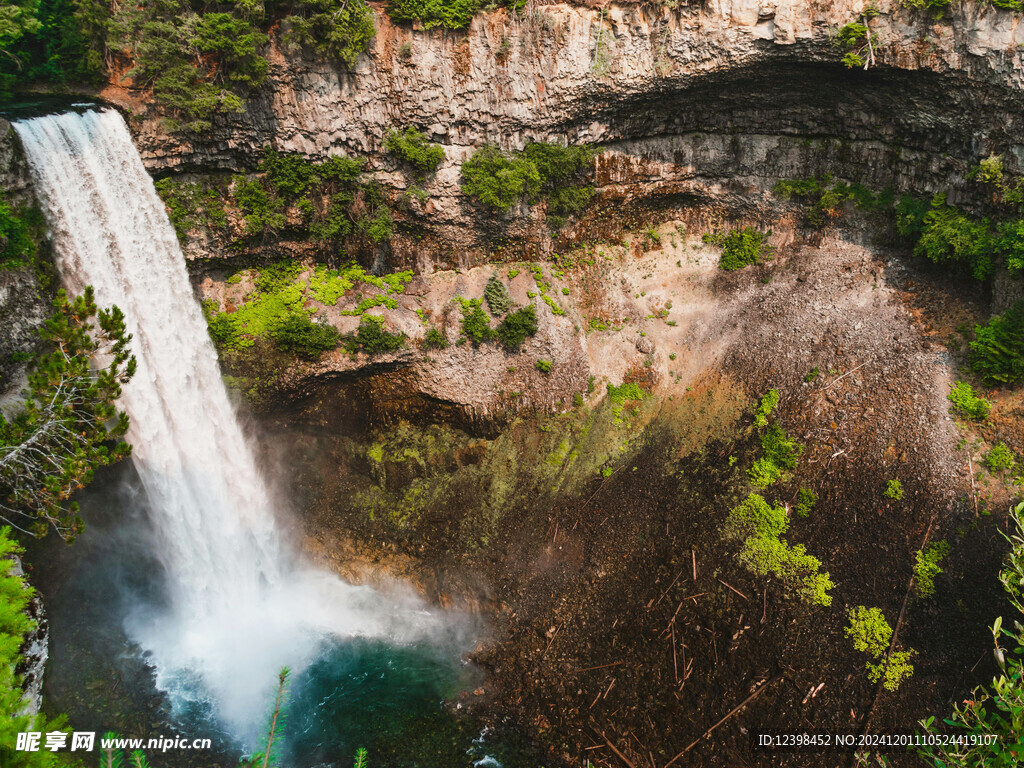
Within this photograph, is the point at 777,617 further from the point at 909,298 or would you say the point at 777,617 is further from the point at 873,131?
the point at 873,131

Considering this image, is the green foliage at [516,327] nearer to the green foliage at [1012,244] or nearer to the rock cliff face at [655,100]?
the rock cliff face at [655,100]

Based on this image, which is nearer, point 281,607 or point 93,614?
point 93,614

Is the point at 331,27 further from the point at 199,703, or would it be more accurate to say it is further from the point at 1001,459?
the point at 1001,459

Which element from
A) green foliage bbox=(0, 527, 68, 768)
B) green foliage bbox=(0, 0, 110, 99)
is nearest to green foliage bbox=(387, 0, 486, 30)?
green foliage bbox=(0, 0, 110, 99)

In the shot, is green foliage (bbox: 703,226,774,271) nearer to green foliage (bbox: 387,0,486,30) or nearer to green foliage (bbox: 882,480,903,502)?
green foliage (bbox: 882,480,903,502)

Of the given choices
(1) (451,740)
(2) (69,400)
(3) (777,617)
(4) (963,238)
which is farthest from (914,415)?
(2) (69,400)

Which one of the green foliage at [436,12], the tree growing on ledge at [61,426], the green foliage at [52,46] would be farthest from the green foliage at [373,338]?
the green foliage at [52,46]
